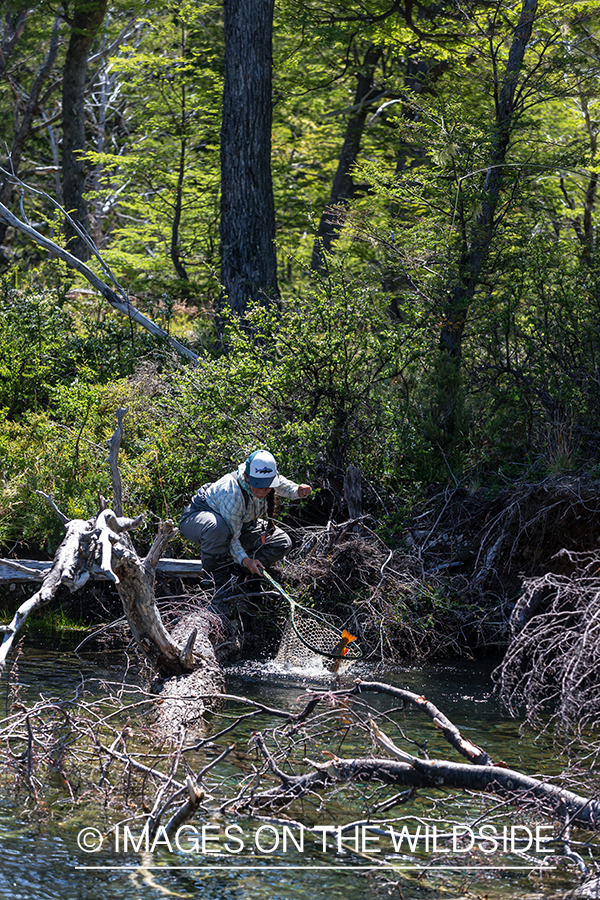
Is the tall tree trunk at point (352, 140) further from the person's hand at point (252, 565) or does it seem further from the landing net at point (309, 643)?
the person's hand at point (252, 565)

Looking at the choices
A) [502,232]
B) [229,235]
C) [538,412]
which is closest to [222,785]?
[538,412]

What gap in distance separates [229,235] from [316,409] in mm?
4027

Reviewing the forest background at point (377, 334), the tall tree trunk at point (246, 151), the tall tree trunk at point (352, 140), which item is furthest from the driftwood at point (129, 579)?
the tall tree trunk at point (352, 140)

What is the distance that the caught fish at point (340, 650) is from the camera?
8.47 m

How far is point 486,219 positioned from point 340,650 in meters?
5.66

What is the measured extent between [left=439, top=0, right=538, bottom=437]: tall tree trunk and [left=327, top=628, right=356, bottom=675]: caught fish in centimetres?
373

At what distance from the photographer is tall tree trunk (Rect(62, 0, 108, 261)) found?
1830cm

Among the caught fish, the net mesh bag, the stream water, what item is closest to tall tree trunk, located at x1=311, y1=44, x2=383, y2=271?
the net mesh bag

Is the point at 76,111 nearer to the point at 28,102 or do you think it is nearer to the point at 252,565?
the point at 28,102

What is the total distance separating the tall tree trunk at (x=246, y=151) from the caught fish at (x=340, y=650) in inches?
243

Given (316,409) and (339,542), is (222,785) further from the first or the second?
(316,409)

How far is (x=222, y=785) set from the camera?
6.24m

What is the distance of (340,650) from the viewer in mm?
8797

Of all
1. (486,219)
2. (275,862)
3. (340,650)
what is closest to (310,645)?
(340,650)
